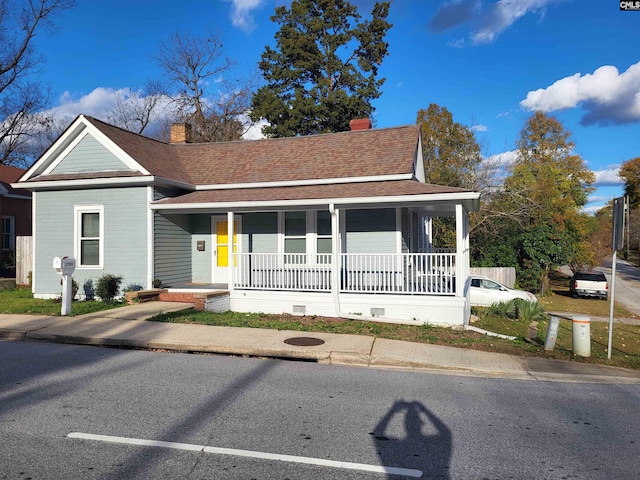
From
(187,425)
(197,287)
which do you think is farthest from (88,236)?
(187,425)

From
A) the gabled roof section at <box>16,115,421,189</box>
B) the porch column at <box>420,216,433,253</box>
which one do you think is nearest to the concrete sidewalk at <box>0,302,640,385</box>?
the gabled roof section at <box>16,115,421,189</box>

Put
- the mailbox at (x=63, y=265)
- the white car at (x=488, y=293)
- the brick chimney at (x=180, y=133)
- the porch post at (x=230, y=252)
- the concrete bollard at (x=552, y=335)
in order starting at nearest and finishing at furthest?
the concrete bollard at (x=552, y=335), the mailbox at (x=63, y=265), the porch post at (x=230, y=252), the white car at (x=488, y=293), the brick chimney at (x=180, y=133)

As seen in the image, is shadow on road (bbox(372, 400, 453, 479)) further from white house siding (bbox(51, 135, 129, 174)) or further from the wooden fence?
the wooden fence

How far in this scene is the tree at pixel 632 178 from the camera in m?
56.2

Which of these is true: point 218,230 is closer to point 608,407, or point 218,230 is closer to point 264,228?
point 264,228

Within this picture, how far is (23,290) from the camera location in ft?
52.4

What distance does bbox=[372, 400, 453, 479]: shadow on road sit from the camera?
3.77 metres

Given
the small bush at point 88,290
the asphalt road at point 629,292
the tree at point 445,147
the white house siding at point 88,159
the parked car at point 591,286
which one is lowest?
the asphalt road at point 629,292

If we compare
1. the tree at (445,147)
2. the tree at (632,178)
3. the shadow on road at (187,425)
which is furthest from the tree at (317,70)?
the tree at (632,178)

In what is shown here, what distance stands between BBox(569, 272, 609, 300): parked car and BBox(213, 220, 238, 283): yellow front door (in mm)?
19139

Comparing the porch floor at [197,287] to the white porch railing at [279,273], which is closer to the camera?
the white porch railing at [279,273]

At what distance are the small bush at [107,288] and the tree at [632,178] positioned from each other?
6248 cm

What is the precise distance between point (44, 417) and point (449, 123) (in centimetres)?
3402

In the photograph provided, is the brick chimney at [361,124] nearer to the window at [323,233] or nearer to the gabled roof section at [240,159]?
the gabled roof section at [240,159]
